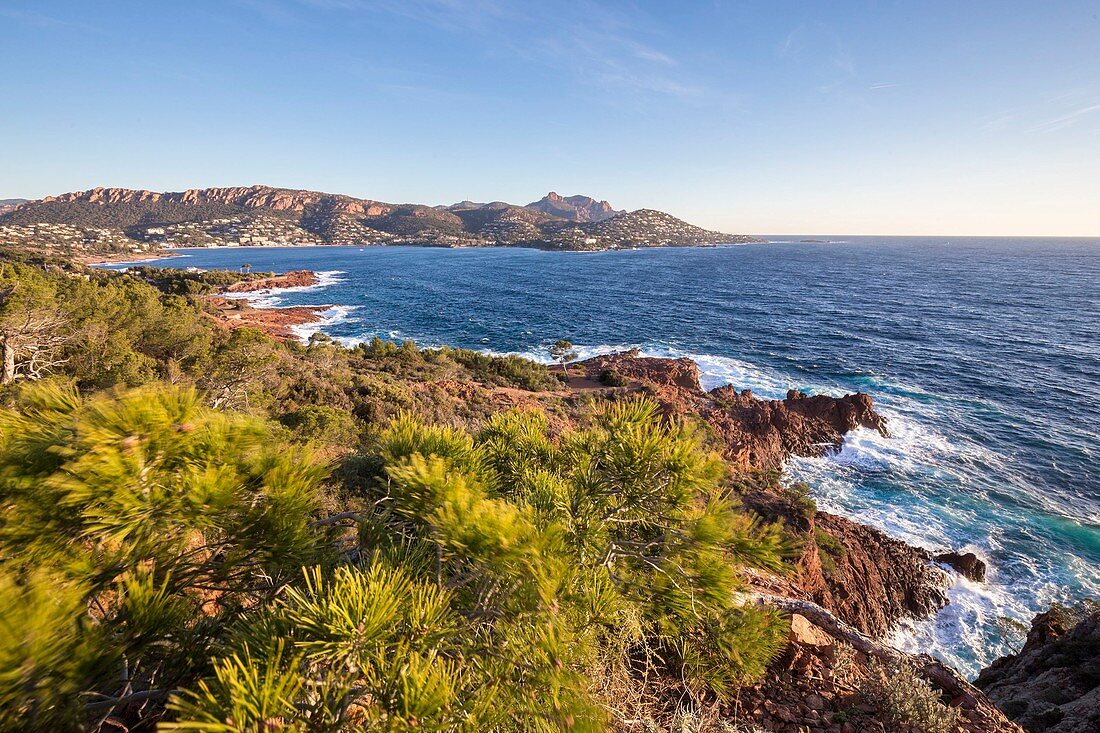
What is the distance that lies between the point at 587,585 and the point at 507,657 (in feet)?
2.05

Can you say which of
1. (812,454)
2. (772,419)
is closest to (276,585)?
(772,419)

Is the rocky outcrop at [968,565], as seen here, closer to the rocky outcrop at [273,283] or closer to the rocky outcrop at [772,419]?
the rocky outcrop at [772,419]

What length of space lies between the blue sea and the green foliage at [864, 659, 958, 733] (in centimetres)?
912

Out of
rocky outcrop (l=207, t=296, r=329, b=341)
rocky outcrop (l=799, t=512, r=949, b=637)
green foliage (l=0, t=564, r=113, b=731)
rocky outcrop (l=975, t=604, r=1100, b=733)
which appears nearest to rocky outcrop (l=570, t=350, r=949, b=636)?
rocky outcrop (l=799, t=512, r=949, b=637)

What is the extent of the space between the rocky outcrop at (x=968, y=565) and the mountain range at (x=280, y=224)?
126m

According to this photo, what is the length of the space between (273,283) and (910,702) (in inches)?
2819

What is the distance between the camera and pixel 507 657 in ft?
6.03

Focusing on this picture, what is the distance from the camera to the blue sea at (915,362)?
1276 cm

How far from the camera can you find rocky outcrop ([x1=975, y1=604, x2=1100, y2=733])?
5.04 meters

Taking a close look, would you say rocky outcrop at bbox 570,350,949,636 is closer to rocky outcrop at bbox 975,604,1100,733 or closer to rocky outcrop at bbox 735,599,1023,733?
rocky outcrop at bbox 975,604,1100,733

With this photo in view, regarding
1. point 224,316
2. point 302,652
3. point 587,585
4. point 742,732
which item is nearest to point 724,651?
point 742,732

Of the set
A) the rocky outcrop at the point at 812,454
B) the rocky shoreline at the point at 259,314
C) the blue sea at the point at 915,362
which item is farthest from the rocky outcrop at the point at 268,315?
the rocky outcrop at the point at 812,454

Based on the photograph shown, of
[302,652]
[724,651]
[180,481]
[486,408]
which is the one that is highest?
[180,481]

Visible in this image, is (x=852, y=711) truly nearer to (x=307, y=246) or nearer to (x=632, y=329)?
(x=632, y=329)
